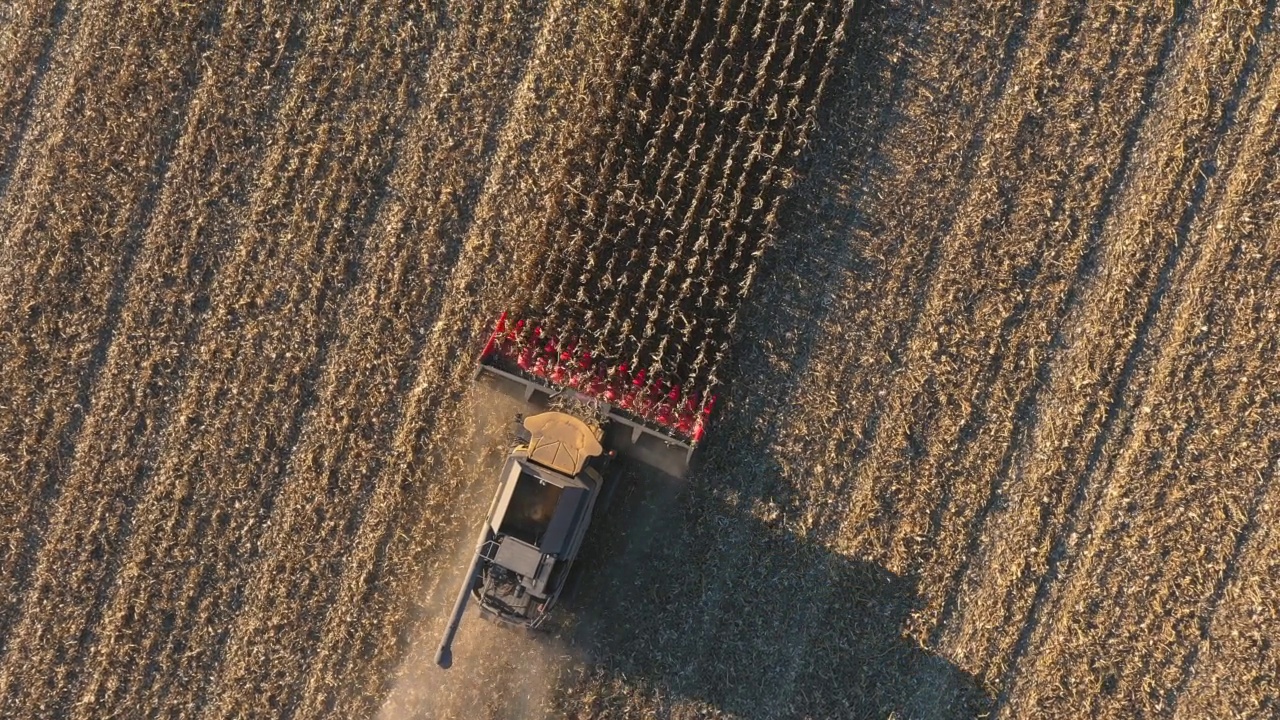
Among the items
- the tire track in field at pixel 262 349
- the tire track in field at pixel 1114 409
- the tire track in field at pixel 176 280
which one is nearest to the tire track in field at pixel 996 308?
the tire track in field at pixel 1114 409

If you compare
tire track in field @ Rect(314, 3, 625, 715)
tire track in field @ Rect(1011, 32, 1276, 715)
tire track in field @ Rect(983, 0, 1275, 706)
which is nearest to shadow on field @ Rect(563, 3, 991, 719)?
tire track in field @ Rect(983, 0, 1275, 706)

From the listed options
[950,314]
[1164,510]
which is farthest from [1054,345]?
[1164,510]

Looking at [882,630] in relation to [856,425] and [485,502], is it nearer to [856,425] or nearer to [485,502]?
[856,425]

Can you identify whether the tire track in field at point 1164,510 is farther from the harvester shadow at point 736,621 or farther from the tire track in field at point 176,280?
the tire track in field at point 176,280

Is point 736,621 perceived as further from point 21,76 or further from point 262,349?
point 21,76

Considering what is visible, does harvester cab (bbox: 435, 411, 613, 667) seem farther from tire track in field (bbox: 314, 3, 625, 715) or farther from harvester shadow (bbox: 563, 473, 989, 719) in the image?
tire track in field (bbox: 314, 3, 625, 715)

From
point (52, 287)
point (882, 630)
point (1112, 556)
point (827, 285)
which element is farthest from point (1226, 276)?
point (52, 287)

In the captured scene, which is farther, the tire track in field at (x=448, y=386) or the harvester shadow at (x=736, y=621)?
the tire track in field at (x=448, y=386)
